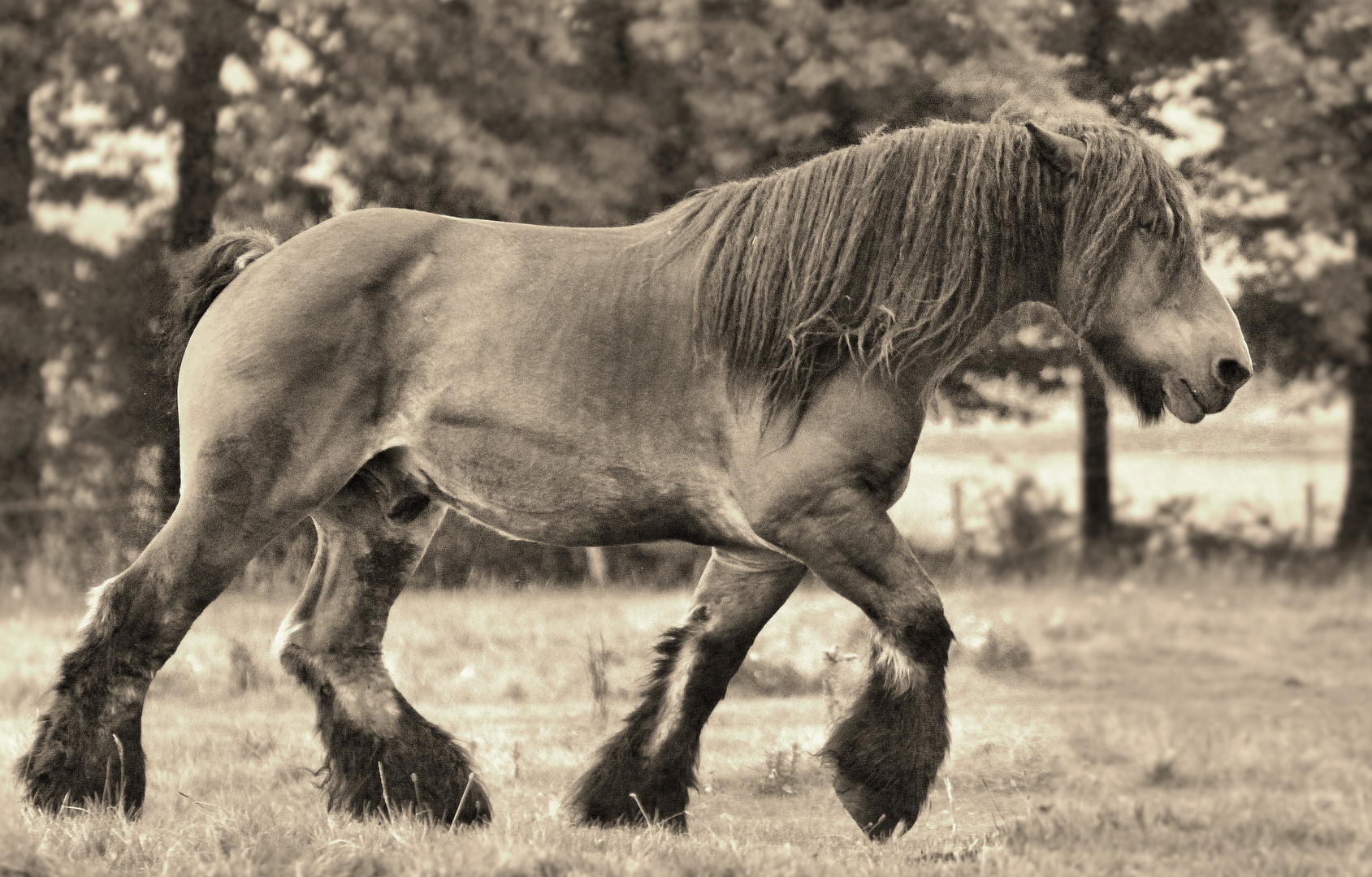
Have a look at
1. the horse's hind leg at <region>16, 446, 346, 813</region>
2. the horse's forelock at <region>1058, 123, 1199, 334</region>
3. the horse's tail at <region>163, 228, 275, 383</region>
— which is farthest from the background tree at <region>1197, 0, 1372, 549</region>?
the horse's hind leg at <region>16, 446, 346, 813</region>

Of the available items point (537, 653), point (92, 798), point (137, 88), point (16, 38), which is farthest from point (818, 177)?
point (16, 38)

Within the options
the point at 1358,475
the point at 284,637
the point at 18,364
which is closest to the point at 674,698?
the point at 284,637

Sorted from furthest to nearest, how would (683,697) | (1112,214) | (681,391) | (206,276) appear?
(206,276), (683,697), (681,391), (1112,214)

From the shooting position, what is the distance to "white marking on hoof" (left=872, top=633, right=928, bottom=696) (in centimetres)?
400

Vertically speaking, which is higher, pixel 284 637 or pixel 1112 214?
pixel 1112 214

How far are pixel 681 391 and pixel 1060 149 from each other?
1.32 metres

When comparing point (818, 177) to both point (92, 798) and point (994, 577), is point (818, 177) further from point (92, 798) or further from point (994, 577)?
point (994, 577)

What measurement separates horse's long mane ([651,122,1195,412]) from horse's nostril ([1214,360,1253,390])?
362 millimetres

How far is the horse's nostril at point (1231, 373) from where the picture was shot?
3.95m

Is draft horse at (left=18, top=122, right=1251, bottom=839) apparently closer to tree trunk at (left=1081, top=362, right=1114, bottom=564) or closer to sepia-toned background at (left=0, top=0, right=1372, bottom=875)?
sepia-toned background at (left=0, top=0, right=1372, bottom=875)

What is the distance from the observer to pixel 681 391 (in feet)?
13.6

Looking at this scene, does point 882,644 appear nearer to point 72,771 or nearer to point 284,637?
point 284,637

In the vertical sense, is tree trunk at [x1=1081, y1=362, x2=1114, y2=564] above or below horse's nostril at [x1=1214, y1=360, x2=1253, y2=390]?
below

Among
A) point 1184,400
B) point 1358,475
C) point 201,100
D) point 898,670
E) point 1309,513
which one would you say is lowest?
point 1309,513
